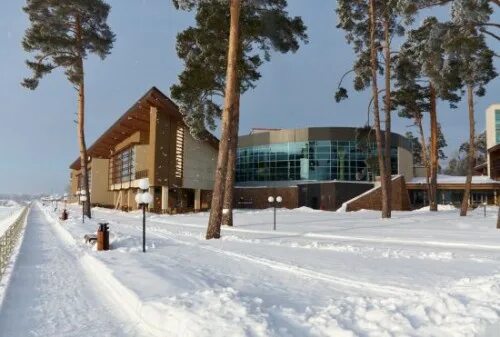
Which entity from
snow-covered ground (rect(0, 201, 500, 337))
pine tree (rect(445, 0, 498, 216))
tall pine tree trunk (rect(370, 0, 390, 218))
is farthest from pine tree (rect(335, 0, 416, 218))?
snow-covered ground (rect(0, 201, 500, 337))

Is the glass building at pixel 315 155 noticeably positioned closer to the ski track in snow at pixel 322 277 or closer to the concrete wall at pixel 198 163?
the concrete wall at pixel 198 163

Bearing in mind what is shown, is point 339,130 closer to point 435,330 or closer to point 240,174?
point 240,174

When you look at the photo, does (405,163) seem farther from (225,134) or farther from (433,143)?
(225,134)

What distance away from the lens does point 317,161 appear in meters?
44.2

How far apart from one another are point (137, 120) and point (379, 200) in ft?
73.7

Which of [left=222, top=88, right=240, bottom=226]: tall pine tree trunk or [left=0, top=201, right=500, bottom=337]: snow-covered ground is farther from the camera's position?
[left=222, top=88, right=240, bottom=226]: tall pine tree trunk

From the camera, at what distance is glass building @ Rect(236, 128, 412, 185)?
144ft

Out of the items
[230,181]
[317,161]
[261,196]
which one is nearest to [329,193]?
[317,161]

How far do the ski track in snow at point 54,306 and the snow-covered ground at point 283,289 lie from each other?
0.17 ft

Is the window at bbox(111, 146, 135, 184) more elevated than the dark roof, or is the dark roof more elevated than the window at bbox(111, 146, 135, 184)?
the dark roof

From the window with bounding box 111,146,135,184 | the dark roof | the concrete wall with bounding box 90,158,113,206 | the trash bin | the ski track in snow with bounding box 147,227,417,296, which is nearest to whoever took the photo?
the ski track in snow with bounding box 147,227,417,296

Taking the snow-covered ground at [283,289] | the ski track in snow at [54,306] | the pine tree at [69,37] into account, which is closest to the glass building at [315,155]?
the pine tree at [69,37]

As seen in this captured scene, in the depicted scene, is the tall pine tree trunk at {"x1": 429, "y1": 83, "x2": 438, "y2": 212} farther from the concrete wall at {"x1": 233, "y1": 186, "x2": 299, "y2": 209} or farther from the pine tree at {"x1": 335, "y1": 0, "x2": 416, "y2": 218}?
the concrete wall at {"x1": 233, "y1": 186, "x2": 299, "y2": 209}

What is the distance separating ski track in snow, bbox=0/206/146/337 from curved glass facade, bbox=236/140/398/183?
3607cm
